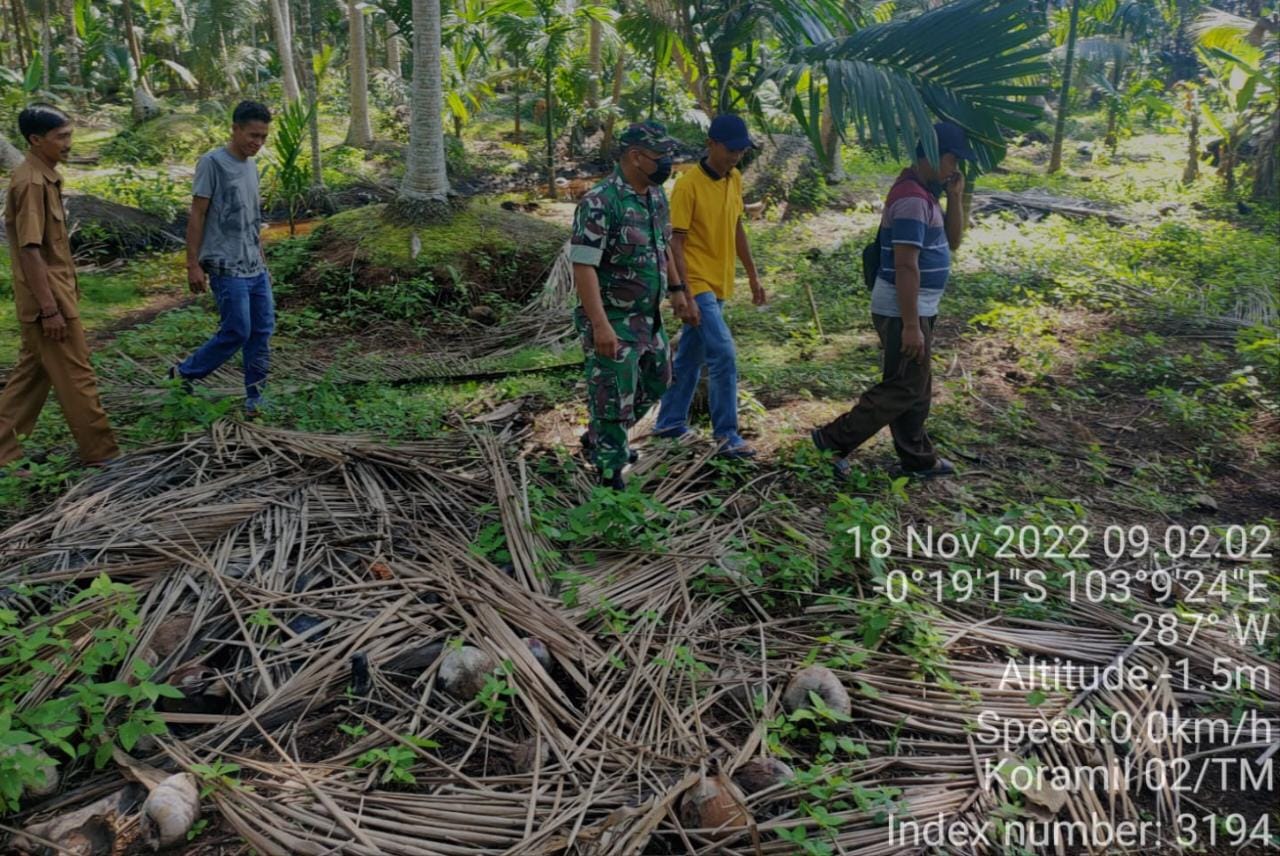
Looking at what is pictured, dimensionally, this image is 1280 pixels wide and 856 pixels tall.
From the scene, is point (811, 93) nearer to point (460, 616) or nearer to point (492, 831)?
point (460, 616)

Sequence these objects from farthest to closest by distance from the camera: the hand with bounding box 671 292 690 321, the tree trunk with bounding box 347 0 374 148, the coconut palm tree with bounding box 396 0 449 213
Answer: the tree trunk with bounding box 347 0 374 148
the coconut palm tree with bounding box 396 0 449 213
the hand with bounding box 671 292 690 321

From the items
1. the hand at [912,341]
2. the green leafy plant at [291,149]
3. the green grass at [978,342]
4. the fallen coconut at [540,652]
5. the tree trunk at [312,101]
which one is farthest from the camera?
the tree trunk at [312,101]

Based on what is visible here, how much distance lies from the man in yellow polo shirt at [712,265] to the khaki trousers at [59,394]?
9.43ft

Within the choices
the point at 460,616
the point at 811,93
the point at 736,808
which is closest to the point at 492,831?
the point at 736,808

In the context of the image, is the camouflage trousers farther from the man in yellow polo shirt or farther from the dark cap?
the dark cap

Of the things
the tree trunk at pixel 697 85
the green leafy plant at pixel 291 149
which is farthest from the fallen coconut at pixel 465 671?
the green leafy plant at pixel 291 149

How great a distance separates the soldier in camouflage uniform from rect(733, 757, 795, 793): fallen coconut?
1810 mm

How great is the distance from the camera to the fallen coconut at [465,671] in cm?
289

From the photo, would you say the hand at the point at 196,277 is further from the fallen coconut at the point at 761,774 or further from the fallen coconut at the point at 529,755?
the fallen coconut at the point at 761,774

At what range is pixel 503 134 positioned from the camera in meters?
18.7

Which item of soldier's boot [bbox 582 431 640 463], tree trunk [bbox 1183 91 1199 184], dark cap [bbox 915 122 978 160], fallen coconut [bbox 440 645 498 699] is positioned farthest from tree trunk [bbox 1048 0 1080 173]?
fallen coconut [bbox 440 645 498 699]

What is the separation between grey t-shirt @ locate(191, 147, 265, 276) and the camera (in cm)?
470

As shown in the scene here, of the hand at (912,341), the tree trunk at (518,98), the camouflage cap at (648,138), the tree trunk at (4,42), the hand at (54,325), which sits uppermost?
the tree trunk at (4,42)

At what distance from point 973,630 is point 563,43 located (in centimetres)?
1121
